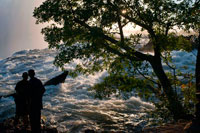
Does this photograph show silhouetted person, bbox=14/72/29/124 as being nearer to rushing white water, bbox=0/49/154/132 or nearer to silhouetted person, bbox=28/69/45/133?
silhouetted person, bbox=28/69/45/133

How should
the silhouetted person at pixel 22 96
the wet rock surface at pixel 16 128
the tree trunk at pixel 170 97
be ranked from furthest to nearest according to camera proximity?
1. the silhouetted person at pixel 22 96
2. the wet rock surface at pixel 16 128
3. the tree trunk at pixel 170 97

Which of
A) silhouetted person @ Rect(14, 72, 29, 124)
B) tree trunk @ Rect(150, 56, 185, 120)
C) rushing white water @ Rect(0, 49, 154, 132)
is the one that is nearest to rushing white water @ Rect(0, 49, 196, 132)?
rushing white water @ Rect(0, 49, 154, 132)

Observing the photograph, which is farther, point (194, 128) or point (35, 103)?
point (35, 103)

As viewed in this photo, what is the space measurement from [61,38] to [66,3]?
5.61 ft

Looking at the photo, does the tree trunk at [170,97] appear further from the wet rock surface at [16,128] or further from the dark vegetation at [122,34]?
the wet rock surface at [16,128]

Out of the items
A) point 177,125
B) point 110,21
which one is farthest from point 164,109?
point 110,21

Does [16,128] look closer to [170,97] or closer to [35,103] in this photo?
[35,103]

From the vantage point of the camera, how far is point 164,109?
28.7ft

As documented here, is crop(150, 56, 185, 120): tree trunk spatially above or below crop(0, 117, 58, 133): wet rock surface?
above

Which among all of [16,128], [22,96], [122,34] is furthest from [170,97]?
[16,128]

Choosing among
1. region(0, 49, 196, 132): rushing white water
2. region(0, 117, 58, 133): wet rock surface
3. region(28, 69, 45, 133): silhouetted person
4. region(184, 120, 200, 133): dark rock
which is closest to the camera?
region(184, 120, 200, 133): dark rock

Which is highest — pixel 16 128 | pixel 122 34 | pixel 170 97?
pixel 122 34

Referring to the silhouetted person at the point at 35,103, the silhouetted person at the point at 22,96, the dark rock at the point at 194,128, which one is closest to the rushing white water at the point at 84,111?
the silhouetted person at the point at 22,96

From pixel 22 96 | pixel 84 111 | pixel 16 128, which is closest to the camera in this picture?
pixel 16 128
